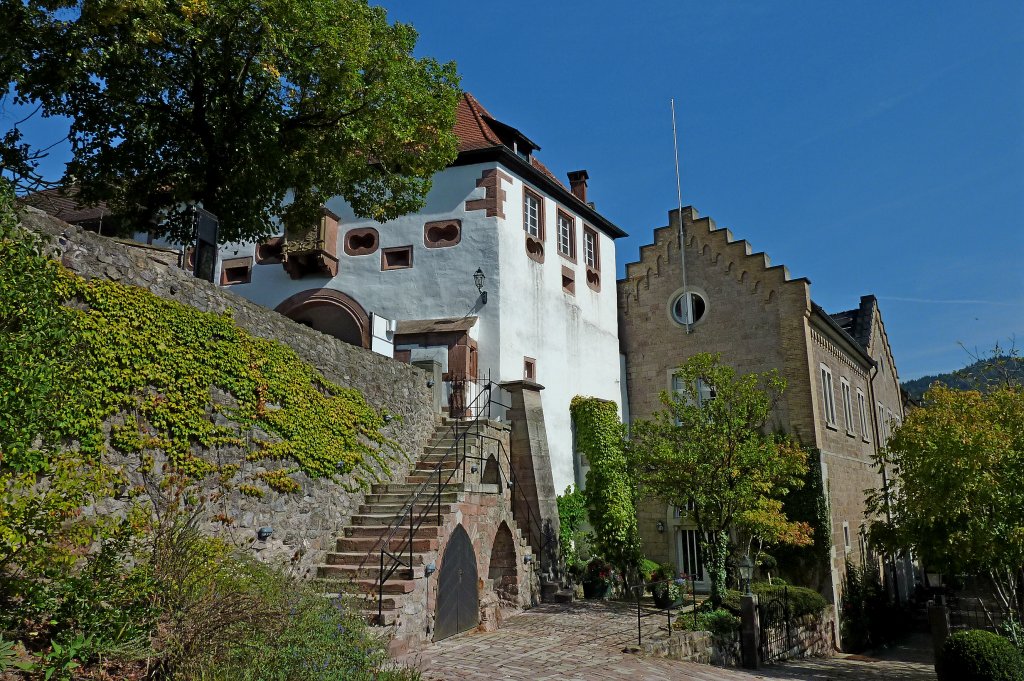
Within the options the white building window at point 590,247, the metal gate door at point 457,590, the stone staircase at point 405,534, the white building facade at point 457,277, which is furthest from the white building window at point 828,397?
the metal gate door at point 457,590

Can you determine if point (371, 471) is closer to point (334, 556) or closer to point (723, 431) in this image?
point (334, 556)

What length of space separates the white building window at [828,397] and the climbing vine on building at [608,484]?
22.5 ft

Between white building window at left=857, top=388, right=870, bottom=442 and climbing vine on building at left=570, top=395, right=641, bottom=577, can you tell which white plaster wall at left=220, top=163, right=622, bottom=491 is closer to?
climbing vine on building at left=570, top=395, right=641, bottom=577

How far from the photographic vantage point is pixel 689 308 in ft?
85.9

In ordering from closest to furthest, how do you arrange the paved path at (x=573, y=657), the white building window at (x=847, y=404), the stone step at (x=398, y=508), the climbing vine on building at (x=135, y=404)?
the climbing vine on building at (x=135, y=404), the paved path at (x=573, y=657), the stone step at (x=398, y=508), the white building window at (x=847, y=404)

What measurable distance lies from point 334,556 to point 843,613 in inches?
644

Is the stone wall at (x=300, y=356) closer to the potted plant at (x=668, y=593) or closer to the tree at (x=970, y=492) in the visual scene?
the potted plant at (x=668, y=593)

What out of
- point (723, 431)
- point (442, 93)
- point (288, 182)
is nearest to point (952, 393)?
point (723, 431)

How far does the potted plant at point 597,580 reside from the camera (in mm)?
18375

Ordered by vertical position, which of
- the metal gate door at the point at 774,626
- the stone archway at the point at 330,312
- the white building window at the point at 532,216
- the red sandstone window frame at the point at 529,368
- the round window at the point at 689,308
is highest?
the white building window at the point at 532,216

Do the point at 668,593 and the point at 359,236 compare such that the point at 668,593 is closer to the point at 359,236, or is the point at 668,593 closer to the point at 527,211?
the point at 527,211

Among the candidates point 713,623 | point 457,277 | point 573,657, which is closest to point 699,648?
point 713,623

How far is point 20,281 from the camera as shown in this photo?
286 inches

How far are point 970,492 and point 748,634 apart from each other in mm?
5128
